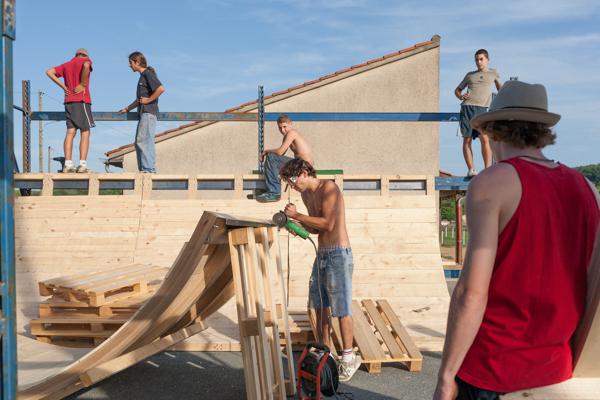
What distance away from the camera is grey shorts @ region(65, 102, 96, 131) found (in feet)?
33.2

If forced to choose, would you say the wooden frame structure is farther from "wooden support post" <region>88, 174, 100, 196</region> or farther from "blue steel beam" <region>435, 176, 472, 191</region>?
"blue steel beam" <region>435, 176, 472, 191</region>

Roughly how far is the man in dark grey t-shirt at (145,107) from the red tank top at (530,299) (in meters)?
8.89

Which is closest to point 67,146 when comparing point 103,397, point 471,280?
point 103,397

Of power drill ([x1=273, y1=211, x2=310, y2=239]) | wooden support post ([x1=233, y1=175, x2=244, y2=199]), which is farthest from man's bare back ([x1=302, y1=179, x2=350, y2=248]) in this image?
wooden support post ([x1=233, y1=175, x2=244, y2=199])

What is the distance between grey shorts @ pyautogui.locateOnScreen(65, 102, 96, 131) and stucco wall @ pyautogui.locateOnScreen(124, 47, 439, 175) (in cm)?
1132

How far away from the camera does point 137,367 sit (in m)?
6.56

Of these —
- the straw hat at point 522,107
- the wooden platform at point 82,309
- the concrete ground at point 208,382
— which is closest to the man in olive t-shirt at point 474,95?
the concrete ground at point 208,382

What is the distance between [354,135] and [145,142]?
1239cm

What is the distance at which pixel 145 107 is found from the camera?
33.7ft

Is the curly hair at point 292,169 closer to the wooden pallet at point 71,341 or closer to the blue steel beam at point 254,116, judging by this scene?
the wooden pallet at point 71,341

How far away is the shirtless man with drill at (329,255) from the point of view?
19.6ft


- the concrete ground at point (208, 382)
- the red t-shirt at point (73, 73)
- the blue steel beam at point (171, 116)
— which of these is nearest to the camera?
the concrete ground at point (208, 382)

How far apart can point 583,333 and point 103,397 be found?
15.3 ft

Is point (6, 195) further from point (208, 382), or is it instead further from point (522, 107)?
point (208, 382)
